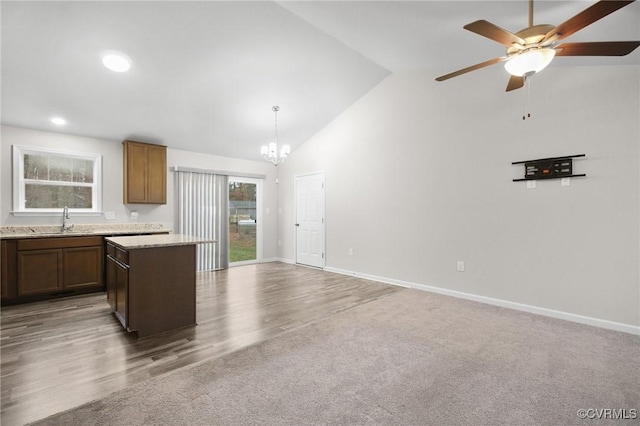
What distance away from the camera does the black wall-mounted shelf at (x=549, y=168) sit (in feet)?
10.6

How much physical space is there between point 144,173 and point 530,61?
5.41 m

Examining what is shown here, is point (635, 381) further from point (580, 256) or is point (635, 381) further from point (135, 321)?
point (135, 321)

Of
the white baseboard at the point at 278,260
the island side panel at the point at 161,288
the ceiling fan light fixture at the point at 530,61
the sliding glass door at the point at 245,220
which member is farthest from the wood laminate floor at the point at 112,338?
the ceiling fan light fixture at the point at 530,61

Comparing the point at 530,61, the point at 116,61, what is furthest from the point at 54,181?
the point at 530,61

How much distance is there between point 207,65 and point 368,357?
3.83m

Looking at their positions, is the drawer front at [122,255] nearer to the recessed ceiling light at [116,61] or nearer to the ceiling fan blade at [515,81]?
the recessed ceiling light at [116,61]

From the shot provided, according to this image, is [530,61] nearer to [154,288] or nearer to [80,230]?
[154,288]

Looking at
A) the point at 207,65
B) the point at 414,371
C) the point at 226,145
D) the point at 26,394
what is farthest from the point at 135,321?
the point at 226,145

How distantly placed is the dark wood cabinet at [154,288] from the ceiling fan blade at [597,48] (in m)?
3.45

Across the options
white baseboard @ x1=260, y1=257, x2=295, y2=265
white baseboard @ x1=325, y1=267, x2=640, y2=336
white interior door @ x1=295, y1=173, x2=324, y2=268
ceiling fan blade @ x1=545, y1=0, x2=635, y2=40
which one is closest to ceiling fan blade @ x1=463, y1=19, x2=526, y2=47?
ceiling fan blade @ x1=545, y1=0, x2=635, y2=40

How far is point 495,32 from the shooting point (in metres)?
1.76

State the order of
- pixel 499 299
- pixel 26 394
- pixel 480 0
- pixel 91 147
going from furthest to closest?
pixel 91 147 → pixel 499 299 → pixel 480 0 → pixel 26 394

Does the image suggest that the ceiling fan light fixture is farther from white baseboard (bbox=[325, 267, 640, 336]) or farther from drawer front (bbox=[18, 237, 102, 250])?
drawer front (bbox=[18, 237, 102, 250])

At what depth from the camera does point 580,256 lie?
317cm
